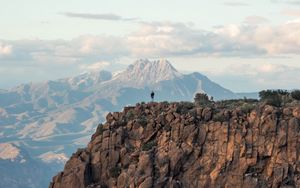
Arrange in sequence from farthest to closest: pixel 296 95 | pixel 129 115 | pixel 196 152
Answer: pixel 296 95 → pixel 129 115 → pixel 196 152

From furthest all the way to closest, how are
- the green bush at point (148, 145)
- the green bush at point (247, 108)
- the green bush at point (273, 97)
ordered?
the green bush at point (273, 97) < the green bush at point (148, 145) < the green bush at point (247, 108)

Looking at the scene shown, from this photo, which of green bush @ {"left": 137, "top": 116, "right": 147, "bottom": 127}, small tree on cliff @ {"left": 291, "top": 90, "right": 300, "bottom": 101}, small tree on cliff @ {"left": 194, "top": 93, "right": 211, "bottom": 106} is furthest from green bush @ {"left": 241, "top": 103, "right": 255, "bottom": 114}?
small tree on cliff @ {"left": 291, "top": 90, "right": 300, "bottom": 101}

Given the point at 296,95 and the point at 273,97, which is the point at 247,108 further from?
the point at 296,95

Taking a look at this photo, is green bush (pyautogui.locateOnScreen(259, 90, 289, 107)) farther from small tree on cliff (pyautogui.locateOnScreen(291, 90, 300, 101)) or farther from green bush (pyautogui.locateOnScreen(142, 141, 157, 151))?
green bush (pyautogui.locateOnScreen(142, 141, 157, 151))

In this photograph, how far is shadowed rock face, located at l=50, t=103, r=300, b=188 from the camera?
351 ft

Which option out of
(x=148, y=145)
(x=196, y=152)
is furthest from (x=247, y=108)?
(x=148, y=145)

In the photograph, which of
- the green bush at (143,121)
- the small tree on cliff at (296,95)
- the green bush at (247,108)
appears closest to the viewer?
the green bush at (247,108)

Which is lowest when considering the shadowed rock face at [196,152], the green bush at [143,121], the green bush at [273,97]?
the shadowed rock face at [196,152]

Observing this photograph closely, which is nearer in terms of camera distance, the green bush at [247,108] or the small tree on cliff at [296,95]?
the green bush at [247,108]

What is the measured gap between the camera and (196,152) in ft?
362

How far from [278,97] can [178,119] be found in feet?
69.9

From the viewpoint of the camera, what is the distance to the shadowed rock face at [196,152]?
107125 mm

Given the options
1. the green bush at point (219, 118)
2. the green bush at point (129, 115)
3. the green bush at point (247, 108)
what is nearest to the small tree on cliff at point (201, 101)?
the green bush at point (129, 115)

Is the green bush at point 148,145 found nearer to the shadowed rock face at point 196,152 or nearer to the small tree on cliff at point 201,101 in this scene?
the shadowed rock face at point 196,152
